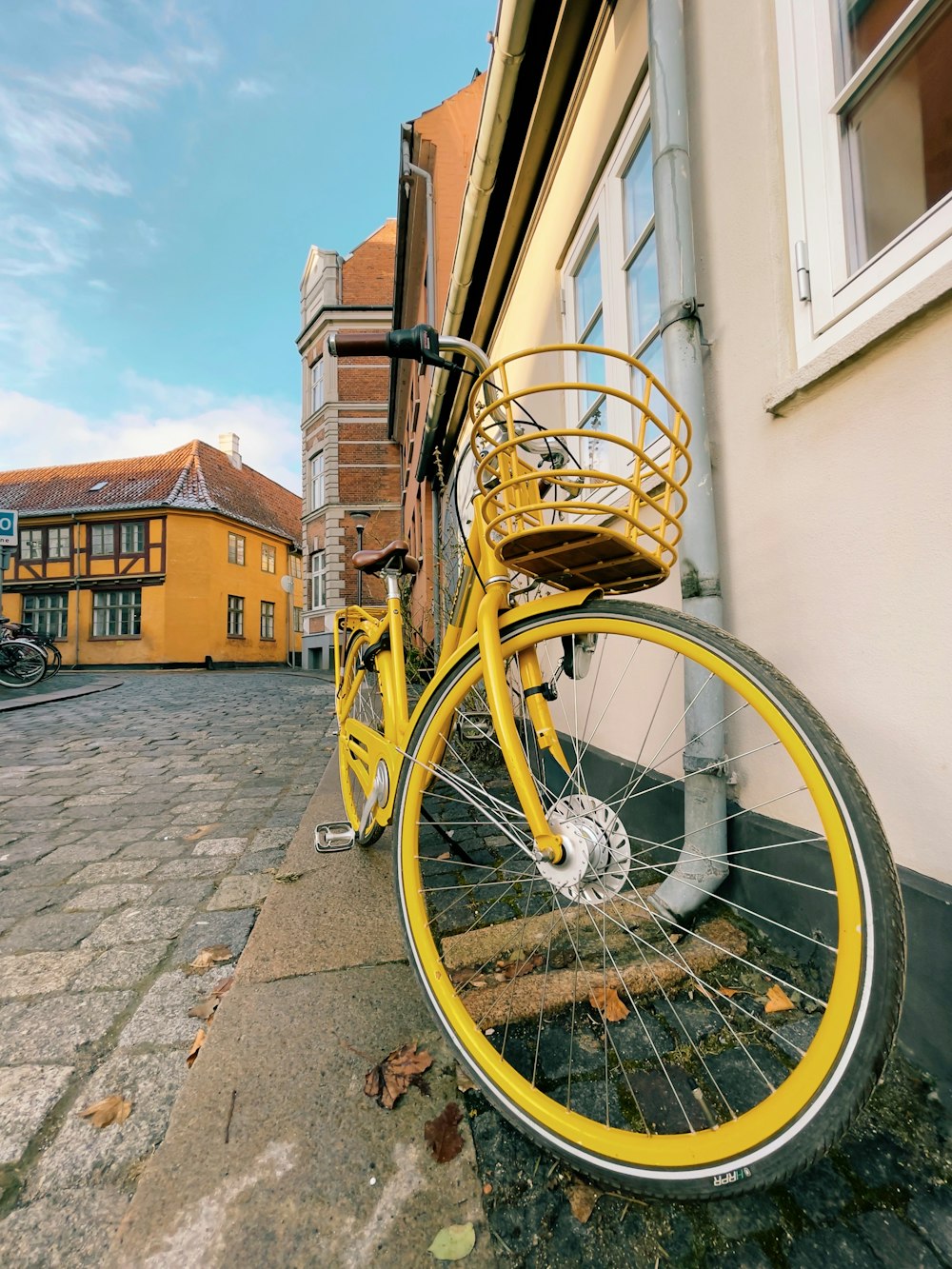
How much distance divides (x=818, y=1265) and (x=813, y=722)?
0.72 meters

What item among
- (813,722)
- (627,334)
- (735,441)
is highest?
(627,334)

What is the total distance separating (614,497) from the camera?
2.50 metres

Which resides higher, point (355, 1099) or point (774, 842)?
point (774, 842)

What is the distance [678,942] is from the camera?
4.88 ft

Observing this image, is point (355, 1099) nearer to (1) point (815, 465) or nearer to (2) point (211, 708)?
(1) point (815, 465)

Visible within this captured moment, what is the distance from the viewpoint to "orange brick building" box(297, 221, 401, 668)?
2066 cm

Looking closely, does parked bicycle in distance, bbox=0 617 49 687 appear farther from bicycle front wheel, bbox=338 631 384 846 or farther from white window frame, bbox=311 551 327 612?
bicycle front wheel, bbox=338 631 384 846

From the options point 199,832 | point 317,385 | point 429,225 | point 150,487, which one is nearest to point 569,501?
point 199,832

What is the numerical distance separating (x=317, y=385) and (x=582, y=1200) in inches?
992

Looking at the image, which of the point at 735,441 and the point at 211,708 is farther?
the point at 211,708

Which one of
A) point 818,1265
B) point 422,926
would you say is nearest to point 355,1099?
point 422,926

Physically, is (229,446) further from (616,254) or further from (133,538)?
(616,254)

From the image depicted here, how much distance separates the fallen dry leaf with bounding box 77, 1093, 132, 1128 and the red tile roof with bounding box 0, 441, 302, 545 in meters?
27.6

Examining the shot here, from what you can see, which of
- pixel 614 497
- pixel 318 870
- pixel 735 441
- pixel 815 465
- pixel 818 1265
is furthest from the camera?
pixel 614 497
